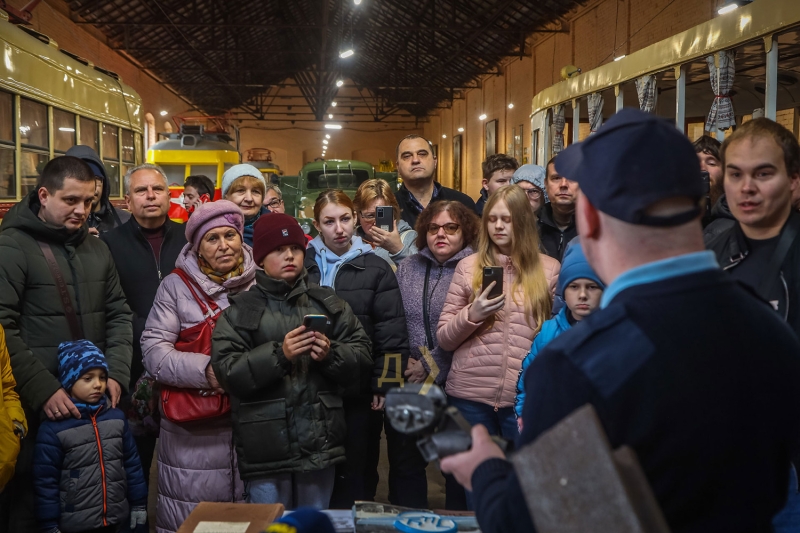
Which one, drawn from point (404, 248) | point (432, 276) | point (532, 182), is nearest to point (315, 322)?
point (432, 276)

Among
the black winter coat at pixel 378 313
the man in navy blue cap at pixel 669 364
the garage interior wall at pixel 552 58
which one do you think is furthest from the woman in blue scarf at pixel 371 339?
the garage interior wall at pixel 552 58

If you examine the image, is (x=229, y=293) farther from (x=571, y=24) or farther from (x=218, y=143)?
(x=571, y=24)

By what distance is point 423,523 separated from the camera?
220 cm

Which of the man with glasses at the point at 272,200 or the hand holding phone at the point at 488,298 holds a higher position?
the man with glasses at the point at 272,200

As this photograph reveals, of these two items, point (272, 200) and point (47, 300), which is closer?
point (47, 300)

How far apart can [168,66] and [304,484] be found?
27.8 metres

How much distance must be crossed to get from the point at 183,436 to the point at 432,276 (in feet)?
5.36

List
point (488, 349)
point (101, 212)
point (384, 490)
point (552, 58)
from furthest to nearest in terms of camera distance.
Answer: point (552, 58) < point (384, 490) < point (101, 212) < point (488, 349)

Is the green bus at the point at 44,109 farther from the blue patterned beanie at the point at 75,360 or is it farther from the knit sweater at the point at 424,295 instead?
the knit sweater at the point at 424,295

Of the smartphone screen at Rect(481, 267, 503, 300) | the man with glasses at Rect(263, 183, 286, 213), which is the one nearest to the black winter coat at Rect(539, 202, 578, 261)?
the smartphone screen at Rect(481, 267, 503, 300)

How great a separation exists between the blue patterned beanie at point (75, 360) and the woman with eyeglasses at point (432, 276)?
163 cm

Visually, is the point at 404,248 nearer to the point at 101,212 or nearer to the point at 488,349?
the point at 488,349

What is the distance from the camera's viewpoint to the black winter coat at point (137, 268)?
4285 millimetres

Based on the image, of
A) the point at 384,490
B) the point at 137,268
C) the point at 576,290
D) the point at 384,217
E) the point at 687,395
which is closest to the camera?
the point at 687,395
